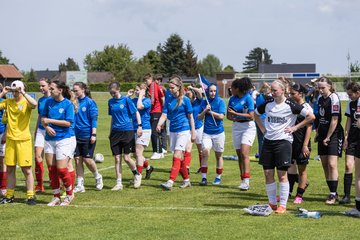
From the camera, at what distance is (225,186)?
12.1m

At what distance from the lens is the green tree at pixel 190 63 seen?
107425 millimetres

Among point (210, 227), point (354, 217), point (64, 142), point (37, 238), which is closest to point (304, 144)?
point (354, 217)

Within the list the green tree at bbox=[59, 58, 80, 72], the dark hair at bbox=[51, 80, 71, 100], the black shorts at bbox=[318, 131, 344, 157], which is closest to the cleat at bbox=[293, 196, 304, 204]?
the black shorts at bbox=[318, 131, 344, 157]

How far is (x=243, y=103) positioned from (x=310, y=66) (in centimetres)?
12188

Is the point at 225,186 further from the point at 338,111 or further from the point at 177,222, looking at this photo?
the point at 177,222

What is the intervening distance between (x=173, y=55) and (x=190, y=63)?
367 cm

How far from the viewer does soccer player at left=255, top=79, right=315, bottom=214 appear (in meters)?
8.95

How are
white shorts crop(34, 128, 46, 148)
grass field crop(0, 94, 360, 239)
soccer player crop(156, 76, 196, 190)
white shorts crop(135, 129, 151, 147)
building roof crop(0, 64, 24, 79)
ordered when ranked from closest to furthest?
grass field crop(0, 94, 360, 239) → white shorts crop(34, 128, 46, 148) → soccer player crop(156, 76, 196, 190) → white shorts crop(135, 129, 151, 147) → building roof crop(0, 64, 24, 79)

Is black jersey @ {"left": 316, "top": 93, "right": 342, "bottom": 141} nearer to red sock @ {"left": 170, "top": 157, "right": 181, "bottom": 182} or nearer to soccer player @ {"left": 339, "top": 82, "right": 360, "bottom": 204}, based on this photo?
soccer player @ {"left": 339, "top": 82, "right": 360, "bottom": 204}

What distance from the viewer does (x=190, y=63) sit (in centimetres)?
10825

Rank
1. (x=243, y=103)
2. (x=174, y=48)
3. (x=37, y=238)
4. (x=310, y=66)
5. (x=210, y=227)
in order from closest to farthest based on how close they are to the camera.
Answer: (x=37, y=238) < (x=210, y=227) < (x=243, y=103) < (x=174, y=48) < (x=310, y=66)

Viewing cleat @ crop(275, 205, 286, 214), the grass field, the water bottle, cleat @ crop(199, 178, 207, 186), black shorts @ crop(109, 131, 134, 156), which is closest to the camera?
the grass field

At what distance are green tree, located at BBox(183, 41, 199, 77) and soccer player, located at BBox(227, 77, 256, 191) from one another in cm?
9492

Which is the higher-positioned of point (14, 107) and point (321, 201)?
point (14, 107)
